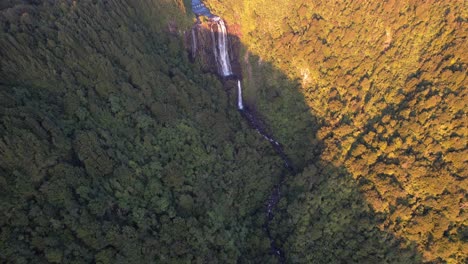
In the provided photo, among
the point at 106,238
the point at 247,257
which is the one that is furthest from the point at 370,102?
the point at 106,238

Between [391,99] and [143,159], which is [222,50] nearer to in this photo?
[143,159]

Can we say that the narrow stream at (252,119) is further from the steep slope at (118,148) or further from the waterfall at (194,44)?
the waterfall at (194,44)

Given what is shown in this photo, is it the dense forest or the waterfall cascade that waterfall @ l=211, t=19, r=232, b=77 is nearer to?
the waterfall cascade

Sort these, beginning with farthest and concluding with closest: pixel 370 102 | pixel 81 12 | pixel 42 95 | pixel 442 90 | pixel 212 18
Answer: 1. pixel 212 18
2. pixel 370 102
3. pixel 81 12
4. pixel 442 90
5. pixel 42 95

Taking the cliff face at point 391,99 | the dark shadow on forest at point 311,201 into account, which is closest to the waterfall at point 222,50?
the dark shadow on forest at point 311,201

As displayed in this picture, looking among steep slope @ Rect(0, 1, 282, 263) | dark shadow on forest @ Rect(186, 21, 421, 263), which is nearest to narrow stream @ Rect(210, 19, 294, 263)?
dark shadow on forest @ Rect(186, 21, 421, 263)

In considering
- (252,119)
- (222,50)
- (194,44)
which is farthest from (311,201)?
(194,44)

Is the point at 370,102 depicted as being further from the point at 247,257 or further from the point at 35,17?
the point at 35,17

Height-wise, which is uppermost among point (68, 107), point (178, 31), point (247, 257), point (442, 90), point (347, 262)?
point (442, 90)
